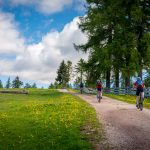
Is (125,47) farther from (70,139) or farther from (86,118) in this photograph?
(70,139)

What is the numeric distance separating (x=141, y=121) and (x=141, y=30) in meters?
36.3

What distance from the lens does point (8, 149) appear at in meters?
13.5

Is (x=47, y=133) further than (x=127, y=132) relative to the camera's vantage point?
Yes

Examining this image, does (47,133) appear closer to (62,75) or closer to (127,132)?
(127,132)

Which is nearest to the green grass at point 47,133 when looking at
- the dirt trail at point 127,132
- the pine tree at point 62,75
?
the dirt trail at point 127,132

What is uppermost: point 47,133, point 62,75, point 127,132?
point 62,75

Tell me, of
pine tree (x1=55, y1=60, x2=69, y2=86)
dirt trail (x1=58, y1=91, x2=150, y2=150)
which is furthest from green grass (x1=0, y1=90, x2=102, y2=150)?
pine tree (x1=55, y1=60, x2=69, y2=86)

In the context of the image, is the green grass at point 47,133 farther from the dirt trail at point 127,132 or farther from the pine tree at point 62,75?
the pine tree at point 62,75

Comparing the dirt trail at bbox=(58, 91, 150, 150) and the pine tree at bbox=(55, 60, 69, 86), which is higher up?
the pine tree at bbox=(55, 60, 69, 86)

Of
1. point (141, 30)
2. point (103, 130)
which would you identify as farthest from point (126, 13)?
point (103, 130)

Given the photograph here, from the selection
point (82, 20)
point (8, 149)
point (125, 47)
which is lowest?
point (8, 149)

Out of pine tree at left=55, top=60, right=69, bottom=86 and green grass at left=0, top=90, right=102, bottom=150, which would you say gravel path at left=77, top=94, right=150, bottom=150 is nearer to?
green grass at left=0, top=90, right=102, bottom=150

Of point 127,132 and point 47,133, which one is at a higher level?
point 127,132

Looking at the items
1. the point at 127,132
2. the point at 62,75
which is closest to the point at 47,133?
the point at 127,132
